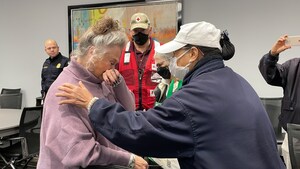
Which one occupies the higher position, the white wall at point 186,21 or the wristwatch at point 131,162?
the white wall at point 186,21

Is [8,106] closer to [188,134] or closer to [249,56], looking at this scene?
[249,56]

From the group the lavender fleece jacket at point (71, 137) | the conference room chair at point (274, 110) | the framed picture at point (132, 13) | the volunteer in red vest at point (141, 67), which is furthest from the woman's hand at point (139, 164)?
the framed picture at point (132, 13)

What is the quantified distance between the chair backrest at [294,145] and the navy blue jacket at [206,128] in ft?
3.33

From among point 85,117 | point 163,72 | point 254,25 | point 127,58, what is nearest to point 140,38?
point 127,58

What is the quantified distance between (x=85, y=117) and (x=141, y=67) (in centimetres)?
158

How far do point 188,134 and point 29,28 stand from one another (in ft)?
18.0

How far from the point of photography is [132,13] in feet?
15.7

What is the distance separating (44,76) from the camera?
4.95m

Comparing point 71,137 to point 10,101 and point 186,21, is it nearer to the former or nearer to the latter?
point 186,21

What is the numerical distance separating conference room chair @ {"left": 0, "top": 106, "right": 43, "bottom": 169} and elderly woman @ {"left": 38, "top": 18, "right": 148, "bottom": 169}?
1871 millimetres

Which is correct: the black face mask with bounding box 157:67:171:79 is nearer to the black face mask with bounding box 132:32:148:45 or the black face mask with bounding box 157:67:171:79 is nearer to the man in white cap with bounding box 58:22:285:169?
the black face mask with bounding box 132:32:148:45

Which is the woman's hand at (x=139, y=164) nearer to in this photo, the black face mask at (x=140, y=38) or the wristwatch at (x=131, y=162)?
the wristwatch at (x=131, y=162)

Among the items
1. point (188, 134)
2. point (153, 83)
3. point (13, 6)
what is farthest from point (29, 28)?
point (188, 134)

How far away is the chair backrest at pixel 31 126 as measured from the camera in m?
3.06
